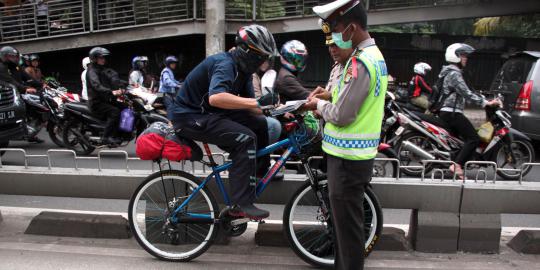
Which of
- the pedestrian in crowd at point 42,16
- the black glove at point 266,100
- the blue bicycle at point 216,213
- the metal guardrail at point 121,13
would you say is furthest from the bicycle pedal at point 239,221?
the pedestrian in crowd at point 42,16

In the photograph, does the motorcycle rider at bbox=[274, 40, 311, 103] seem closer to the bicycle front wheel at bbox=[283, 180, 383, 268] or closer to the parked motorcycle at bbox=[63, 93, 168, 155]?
the bicycle front wheel at bbox=[283, 180, 383, 268]

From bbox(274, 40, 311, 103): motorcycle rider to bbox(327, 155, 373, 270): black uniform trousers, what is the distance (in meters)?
2.09

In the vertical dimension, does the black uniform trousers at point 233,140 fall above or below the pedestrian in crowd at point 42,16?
below

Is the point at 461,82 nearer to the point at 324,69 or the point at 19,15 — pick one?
the point at 324,69

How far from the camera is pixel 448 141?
6242 millimetres

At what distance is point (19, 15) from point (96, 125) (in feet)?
32.5

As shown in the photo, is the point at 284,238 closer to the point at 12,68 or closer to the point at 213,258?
the point at 213,258

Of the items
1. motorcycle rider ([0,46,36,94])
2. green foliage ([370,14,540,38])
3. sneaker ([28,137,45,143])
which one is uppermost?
green foliage ([370,14,540,38])

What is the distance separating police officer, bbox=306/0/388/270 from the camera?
251 cm

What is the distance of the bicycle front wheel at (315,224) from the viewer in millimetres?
3387

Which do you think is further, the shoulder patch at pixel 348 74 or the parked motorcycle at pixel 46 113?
the parked motorcycle at pixel 46 113

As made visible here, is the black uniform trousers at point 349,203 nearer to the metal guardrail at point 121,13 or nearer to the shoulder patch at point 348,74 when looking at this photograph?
the shoulder patch at point 348,74

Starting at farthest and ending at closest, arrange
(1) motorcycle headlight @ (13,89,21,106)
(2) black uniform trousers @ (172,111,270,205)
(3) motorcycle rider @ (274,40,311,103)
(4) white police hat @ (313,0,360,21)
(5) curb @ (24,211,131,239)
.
Answer: (1) motorcycle headlight @ (13,89,21,106), (3) motorcycle rider @ (274,40,311,103), (5) curb @ (24,211,131,239), (2) black uniform trousers @ (172,111,270,205), (4) white police hat @ (313,0,360,21)

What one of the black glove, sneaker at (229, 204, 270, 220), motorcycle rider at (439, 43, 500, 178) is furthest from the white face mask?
motorcycle rider at (439, 43, 500, 178)
